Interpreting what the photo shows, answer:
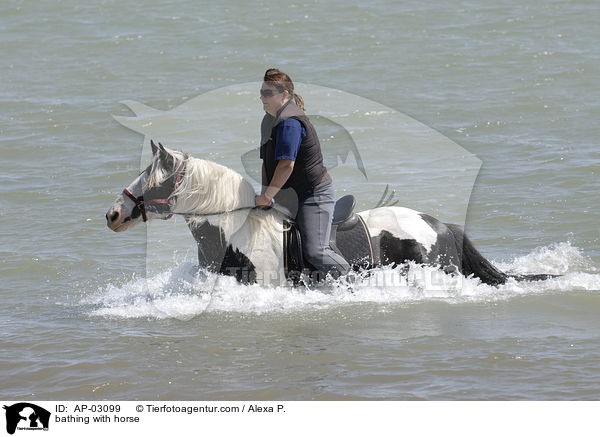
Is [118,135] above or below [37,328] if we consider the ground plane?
above

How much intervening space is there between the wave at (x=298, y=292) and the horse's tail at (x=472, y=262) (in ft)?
0.21

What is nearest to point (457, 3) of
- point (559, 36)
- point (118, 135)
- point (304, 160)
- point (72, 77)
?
point (559, 36)

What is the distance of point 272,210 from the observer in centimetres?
686

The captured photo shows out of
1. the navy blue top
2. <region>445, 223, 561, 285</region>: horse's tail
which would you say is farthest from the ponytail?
<region>445, 223, 561, 285</region>: horse's tail

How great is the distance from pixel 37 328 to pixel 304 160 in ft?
8.68

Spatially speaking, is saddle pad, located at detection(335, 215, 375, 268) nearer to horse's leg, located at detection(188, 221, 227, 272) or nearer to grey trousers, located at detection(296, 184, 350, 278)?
grey trousers, located at detection(296, 184, 350, 278)

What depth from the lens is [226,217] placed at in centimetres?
677

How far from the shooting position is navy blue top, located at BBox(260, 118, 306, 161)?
21.1ft

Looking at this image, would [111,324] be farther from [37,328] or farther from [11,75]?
[11,75]

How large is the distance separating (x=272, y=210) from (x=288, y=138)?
0.70 metres

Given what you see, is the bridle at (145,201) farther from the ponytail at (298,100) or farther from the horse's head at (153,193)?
the ponytail at (298,100)
